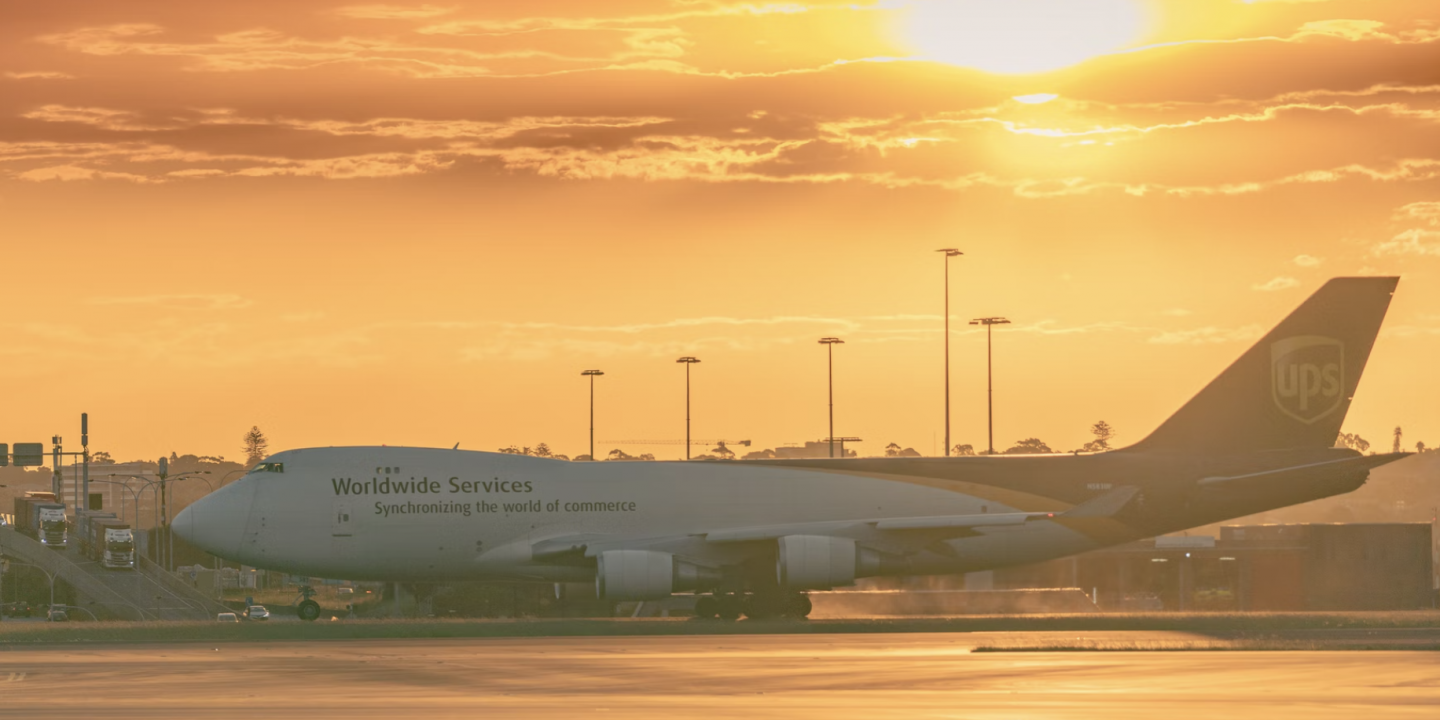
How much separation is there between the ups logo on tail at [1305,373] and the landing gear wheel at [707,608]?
1561 centimetres

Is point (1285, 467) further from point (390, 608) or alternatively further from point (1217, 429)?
point (390, 608)

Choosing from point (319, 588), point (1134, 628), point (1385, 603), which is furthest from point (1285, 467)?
point (319, 588)

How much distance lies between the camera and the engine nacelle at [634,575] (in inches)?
1844

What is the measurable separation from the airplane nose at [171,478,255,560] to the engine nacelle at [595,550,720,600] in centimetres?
900

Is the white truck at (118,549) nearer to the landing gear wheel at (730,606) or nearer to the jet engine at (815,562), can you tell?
the landing gear wheel at (730,606)

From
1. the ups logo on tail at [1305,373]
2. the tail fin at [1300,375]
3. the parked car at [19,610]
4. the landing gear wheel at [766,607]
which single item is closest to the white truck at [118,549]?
the parked car at [19,610]

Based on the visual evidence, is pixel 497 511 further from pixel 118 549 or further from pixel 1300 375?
pixel 118 549

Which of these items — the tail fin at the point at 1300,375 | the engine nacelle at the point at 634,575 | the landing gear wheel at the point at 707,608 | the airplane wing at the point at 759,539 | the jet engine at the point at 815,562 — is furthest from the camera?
the tail fin at the point at 1300,375

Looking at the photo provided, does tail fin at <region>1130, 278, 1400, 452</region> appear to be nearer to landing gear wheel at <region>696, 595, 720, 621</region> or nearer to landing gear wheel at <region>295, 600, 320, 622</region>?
landing gear wheel at <region>696, 595, 720, 621</region>

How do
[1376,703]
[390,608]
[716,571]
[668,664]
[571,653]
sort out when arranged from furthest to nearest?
1. [390,608]
2. [716,571]
3. [571,653]
4. [668,664]
5. [1376,703]

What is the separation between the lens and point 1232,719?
22062 mm

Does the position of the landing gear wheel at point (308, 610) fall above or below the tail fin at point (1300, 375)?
below

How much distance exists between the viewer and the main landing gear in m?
48.8

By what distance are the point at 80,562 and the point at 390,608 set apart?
37.7 feet
